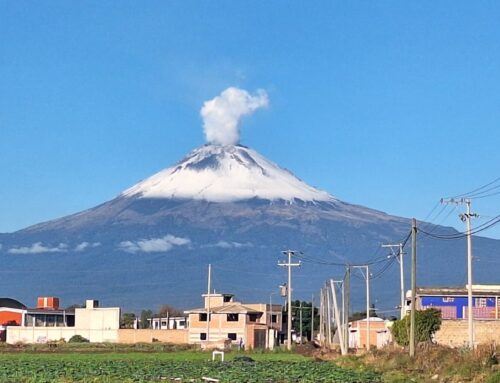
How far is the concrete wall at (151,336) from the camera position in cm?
8481

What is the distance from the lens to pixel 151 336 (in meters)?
85.0

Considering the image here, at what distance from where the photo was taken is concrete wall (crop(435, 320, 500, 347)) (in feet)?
193

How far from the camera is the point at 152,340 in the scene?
8388cm

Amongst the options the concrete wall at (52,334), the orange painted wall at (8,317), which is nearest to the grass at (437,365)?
the concrete wall at (52,334)

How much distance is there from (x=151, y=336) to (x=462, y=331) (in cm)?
3250

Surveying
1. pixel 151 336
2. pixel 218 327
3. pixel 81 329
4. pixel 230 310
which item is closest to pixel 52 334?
pixel 81 329

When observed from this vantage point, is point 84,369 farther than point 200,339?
No

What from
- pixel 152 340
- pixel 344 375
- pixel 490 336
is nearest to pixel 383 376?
pixel 344 375

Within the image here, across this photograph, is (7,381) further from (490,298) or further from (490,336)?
(490,298)

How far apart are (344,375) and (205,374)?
4801mm

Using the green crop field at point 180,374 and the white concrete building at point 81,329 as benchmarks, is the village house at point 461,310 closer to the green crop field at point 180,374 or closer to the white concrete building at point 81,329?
the green crop field at point 180,374

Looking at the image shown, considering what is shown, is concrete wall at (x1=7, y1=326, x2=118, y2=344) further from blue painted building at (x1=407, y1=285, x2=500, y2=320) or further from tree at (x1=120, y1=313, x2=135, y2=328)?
blue painted building at (x1=407, y1=285, x2=500, y2=320)

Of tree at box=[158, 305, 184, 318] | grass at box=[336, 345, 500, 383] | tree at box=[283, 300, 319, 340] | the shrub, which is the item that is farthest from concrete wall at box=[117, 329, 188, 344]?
tree at box=[158, 305, 184, 318]

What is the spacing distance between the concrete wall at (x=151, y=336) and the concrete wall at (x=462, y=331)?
30.4 metres
